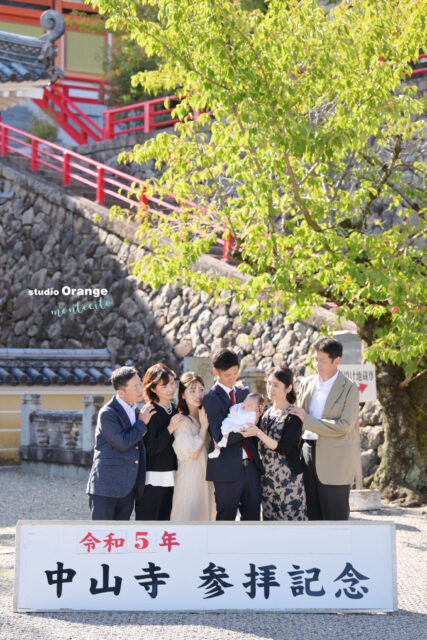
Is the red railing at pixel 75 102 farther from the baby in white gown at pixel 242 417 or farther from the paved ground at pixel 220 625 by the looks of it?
the paved ground at pixel 220 625

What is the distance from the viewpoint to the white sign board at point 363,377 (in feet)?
32.7

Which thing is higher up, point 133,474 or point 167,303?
point 133,474

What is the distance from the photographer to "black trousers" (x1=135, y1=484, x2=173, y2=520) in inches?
238

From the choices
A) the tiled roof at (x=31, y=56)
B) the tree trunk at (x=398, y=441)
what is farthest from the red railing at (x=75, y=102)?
the tree trunk at (x=398, y=441)

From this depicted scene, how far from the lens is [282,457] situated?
19.5 feet

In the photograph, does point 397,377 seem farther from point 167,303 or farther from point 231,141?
point 167,303

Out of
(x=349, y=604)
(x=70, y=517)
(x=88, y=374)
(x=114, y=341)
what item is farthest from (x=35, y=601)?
(x=114, y=341)

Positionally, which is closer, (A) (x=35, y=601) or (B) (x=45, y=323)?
(A) (x=35, y=601)

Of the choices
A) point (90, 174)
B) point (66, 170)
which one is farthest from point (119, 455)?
point (66, 170)

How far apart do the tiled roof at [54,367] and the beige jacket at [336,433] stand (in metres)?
8.56

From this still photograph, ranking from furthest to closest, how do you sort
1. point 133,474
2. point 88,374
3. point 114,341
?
1. point 114,341
2. point 88,374
3. point 133,474

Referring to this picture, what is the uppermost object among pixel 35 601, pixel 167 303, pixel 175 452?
pixel 175 452

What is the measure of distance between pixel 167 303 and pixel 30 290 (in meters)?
4.49

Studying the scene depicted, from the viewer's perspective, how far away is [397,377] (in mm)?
10312
